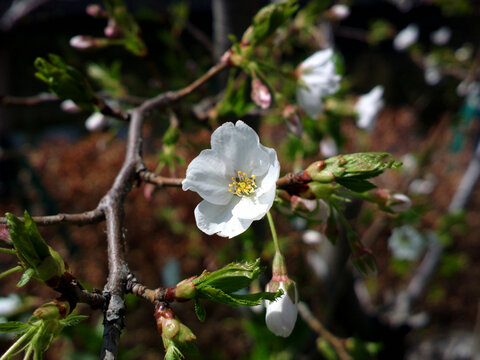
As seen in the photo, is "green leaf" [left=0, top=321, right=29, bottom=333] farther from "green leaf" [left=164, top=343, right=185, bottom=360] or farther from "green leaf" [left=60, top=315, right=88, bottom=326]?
"green leaf" [left=164, top=343, right=185, bottom=360]

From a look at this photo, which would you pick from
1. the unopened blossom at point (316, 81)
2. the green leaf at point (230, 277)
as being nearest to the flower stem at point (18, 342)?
the green leaf at point (230, 277)

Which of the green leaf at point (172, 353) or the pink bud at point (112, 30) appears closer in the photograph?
the green leaf at point (172, 353)

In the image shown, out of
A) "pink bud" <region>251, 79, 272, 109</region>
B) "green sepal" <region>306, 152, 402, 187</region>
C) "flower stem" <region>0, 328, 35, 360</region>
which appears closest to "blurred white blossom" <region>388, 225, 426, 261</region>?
"pink bud" <region>251, 79, 272, 109</region>

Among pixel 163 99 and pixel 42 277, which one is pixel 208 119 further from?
pixel 42 277

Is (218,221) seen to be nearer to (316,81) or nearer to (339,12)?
(316,81)

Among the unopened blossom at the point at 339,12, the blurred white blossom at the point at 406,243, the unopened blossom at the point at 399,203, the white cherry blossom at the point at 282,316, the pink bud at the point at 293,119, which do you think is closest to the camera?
the white cherry blossom at the point at 282,316

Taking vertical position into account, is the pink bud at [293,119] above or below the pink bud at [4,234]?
below

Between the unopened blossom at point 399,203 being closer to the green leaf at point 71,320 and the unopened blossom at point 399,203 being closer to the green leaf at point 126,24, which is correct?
the green leaf at point 71,320
